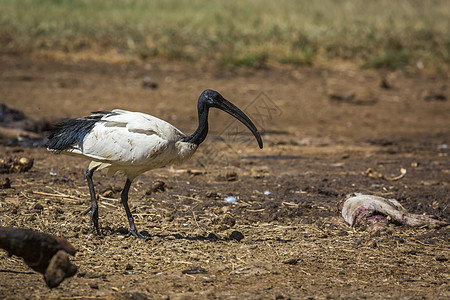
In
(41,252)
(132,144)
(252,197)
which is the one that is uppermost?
(132,144)

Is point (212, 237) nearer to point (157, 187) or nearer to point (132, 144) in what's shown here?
point (132, 144)

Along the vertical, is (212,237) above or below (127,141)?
below

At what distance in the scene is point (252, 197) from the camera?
661 cm

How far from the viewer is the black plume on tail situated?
17.4 ft

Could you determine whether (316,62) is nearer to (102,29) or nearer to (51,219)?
(102,29)

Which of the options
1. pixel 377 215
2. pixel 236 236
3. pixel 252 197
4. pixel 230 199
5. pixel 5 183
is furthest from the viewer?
pixel 252 197

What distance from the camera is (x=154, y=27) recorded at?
642 inches

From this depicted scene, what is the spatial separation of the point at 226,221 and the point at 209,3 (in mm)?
16751

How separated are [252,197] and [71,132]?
2.15 m

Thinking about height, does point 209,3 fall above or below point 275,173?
above

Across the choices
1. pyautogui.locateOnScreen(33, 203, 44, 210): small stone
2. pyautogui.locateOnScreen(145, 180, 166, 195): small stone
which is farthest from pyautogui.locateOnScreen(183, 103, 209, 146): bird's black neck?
pyautogui.locateOnScreen(33, 203, 44, 210): small stone

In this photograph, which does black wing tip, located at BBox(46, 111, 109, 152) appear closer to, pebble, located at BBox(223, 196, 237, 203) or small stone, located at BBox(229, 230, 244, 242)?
small stone, located at BBox(229, 230, 244, 242)

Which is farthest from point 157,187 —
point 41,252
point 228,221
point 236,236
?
point 41,252

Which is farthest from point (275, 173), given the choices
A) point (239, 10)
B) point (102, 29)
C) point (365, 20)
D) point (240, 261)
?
point (239, 10)
